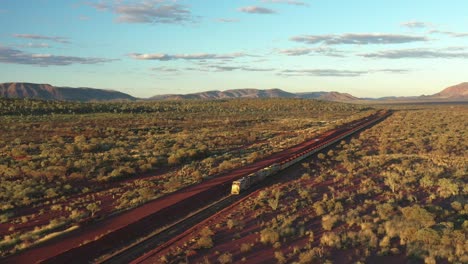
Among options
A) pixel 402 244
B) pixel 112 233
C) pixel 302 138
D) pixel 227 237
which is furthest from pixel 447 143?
pixel 112 233

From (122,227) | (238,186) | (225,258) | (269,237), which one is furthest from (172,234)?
(238,186)

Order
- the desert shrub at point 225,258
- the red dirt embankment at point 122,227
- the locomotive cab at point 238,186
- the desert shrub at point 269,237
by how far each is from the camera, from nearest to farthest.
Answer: the desert shrub at point 225,258
the red dirt embankment at point 122,227
the desert shrub at point 269,237
the locomotive cab at point 238,186

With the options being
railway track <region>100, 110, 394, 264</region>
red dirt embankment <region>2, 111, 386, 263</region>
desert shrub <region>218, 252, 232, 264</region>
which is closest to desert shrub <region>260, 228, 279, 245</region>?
desert shrub <region>218, 252, 232, 264</region>

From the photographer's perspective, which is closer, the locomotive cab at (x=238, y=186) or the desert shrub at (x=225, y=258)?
the desert shrub at (x=225, y=258)

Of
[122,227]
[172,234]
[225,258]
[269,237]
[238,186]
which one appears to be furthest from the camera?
[238,186]

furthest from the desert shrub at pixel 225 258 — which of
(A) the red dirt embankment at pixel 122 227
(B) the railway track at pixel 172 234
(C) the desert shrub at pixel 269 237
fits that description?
(A) the red dirt embankment at pixel 122 227

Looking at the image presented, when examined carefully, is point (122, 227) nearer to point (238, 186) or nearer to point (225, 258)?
point (225, 258)

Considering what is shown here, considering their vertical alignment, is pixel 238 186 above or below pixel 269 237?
above

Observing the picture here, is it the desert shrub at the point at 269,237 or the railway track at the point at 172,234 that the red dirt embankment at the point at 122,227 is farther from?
the desert shrub at the point at 269,237
